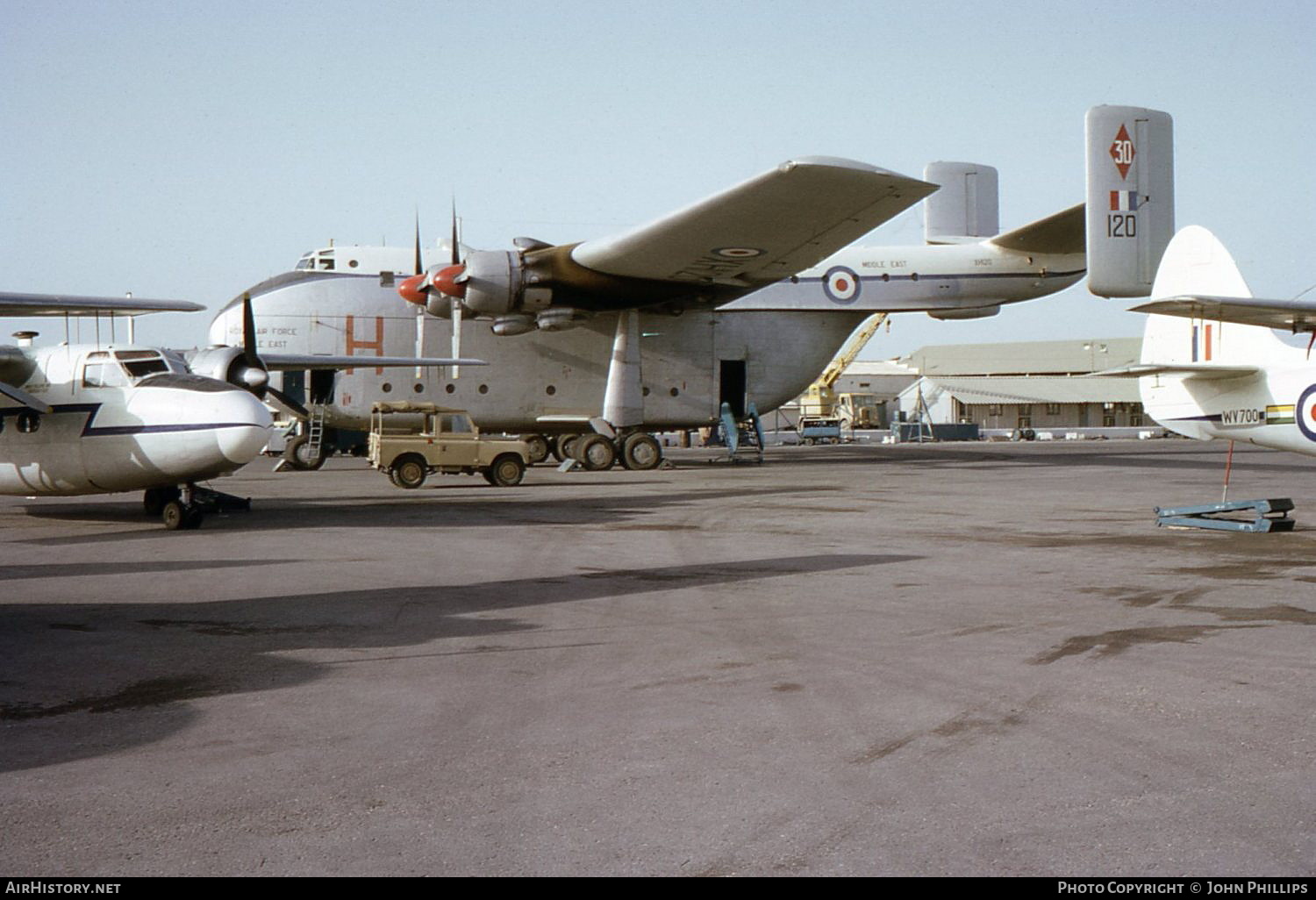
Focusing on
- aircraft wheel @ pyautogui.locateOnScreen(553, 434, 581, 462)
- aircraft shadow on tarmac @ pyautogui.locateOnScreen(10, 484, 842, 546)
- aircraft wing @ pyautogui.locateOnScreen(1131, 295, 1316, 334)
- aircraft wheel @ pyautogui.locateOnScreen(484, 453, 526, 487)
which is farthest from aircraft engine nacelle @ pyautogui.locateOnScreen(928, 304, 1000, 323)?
aircraft wing @ pyautogui.locateOnScreen(1131, 295, 1316, 334)

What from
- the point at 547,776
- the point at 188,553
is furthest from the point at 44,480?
the point at 547,776

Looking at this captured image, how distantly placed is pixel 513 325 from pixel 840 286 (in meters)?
8.95

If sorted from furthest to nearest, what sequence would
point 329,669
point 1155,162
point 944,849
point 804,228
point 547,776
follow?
1. point 1155,162
2. point 804,228
3. point 329,669
4. point 547,776
5. point 944,849

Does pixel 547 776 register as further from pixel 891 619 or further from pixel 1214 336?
pixel 1214 336

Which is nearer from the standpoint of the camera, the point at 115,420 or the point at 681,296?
the point at 115,420

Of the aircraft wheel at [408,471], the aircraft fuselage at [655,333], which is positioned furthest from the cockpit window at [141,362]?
the aircraft fuselage at [655,333]

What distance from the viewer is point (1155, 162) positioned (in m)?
25.2

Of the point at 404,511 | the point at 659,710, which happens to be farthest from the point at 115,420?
the point at 659,710

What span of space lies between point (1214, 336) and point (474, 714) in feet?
45.8

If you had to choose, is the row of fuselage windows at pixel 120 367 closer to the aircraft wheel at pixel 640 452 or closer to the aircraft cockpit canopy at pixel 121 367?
the aircraft cockpit canopy at pixel 121 367

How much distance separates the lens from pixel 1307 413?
45.4 ft

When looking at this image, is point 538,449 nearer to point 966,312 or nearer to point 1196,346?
point 966,312

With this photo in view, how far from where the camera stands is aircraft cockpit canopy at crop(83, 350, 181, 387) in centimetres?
1384
